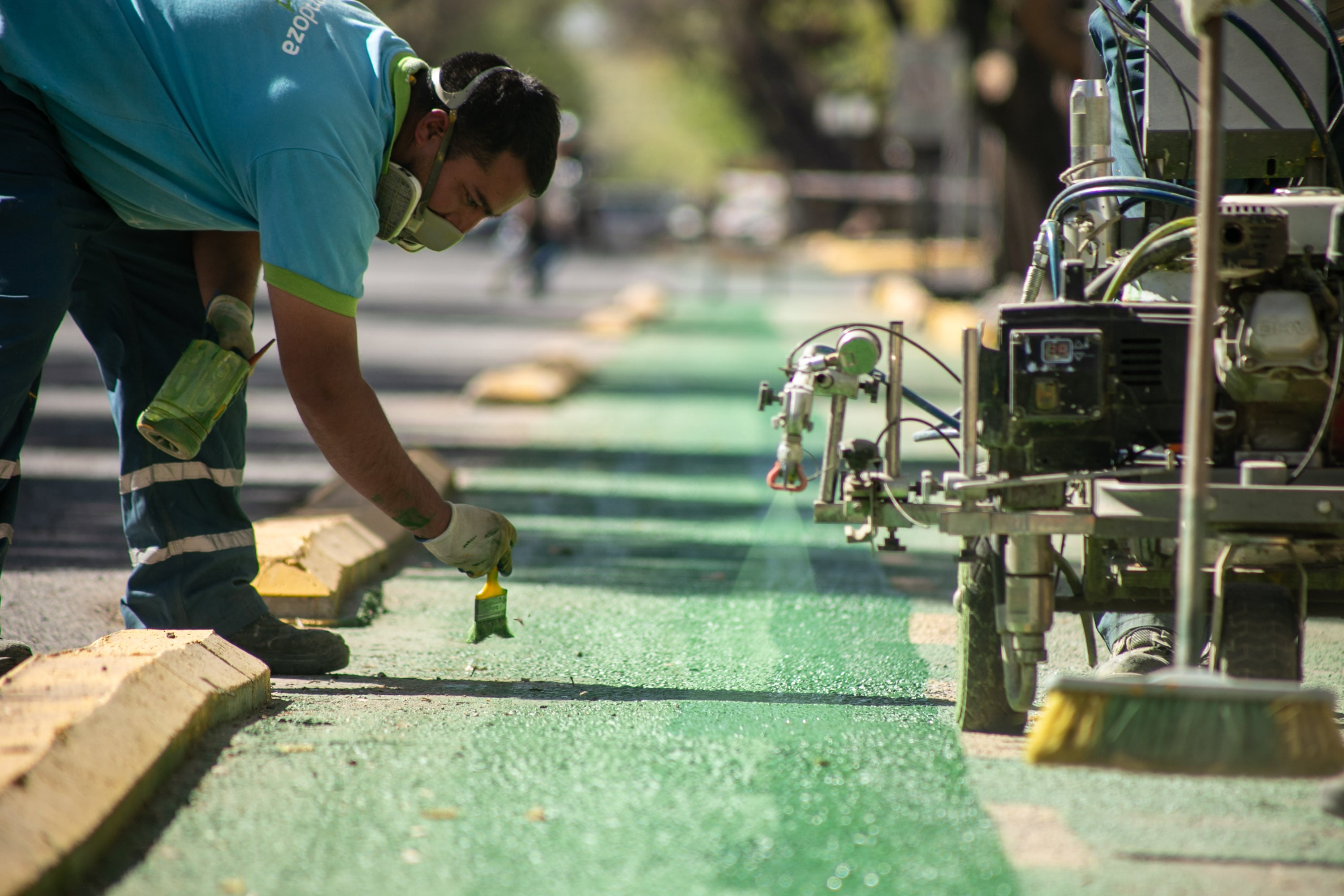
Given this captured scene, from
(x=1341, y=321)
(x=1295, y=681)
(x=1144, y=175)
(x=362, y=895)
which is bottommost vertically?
(x=362, y=895)

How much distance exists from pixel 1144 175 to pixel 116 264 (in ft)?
9.08

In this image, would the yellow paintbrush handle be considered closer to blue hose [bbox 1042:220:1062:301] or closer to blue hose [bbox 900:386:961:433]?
blue hose [bbox 900:386:961:433]

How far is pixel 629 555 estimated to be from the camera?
18.7ft

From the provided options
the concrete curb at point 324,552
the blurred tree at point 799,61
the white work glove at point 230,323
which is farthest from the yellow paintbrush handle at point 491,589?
the blurred tree at point 799,61

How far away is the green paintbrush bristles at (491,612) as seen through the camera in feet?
12.1

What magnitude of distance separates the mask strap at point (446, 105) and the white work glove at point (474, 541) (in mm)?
780

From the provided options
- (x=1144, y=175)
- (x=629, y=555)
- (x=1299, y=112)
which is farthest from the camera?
→ (x=629, y=555)

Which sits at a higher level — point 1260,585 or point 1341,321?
point 1341,321

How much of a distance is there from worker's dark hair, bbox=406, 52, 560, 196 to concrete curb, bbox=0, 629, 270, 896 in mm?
1363

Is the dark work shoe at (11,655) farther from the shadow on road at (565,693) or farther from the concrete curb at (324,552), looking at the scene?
the concrete curb at (324,552)

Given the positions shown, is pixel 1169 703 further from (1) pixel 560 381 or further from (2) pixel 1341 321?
(1) pixel 560 381

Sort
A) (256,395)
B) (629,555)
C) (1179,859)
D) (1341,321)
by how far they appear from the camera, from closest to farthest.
Result: (1179,859) < (1341,321) < (629,555) < (256,395)

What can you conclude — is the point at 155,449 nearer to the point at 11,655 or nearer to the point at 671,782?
the point at 11,655

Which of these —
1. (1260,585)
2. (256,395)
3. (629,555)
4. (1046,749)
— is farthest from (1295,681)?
(256,395)
